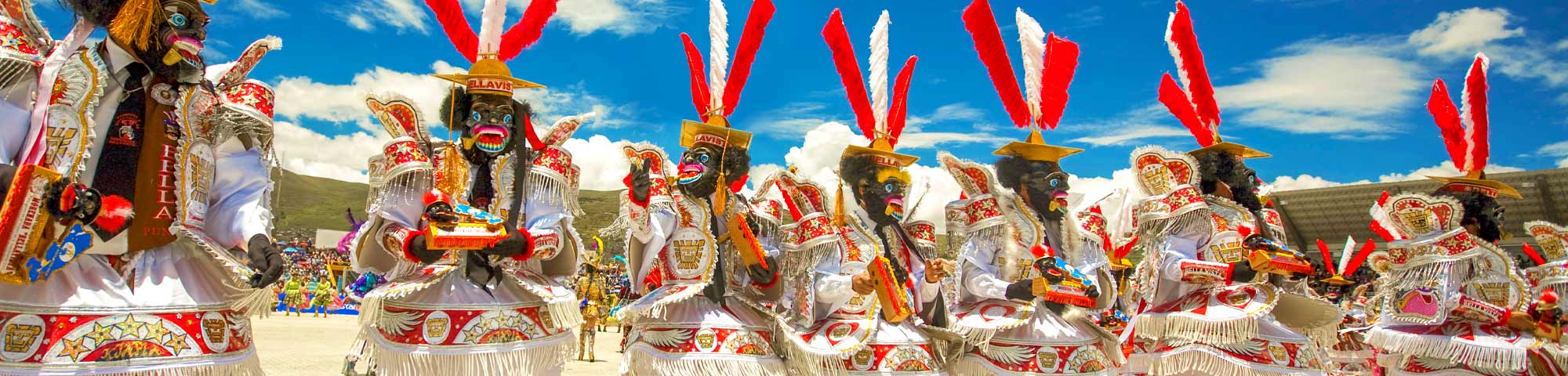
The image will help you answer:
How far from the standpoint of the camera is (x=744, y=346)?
15.4 ft

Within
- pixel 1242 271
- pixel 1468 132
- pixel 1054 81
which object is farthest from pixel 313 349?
pixel 1468 132

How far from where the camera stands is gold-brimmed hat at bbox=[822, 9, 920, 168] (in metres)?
5.60

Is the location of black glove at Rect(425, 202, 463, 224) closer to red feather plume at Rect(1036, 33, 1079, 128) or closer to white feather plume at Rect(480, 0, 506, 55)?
white feather plume at Rect(480, 0, 506, 55)

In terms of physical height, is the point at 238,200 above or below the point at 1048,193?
below

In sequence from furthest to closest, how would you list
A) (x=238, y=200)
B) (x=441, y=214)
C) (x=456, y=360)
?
(x=456, y=360) → (x=441, y=214) → (x=238, y=200)

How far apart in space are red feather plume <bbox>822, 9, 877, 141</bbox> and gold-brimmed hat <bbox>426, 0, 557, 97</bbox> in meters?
2.09

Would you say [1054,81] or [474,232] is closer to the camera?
[474,232]

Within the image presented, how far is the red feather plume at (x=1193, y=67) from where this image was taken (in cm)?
696

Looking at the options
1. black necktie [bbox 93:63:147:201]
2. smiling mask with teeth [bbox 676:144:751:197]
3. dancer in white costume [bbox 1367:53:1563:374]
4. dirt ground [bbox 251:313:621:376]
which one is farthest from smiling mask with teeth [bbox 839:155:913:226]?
dirt ground [bbox 251:313:621:376]

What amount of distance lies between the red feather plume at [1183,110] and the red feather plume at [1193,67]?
109mm

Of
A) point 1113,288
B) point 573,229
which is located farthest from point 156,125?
point 1113,288

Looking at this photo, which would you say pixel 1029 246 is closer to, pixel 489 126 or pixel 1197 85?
pixel 1197 85

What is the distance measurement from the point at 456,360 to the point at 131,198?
1332 mm

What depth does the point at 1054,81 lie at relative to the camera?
6273 millimetres
